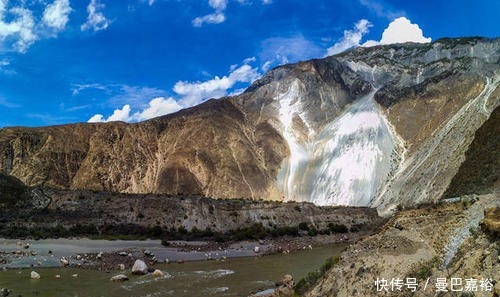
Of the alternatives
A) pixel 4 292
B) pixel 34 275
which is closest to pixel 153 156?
pixel 34 275

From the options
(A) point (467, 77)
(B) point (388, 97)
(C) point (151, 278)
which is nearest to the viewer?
(C) point (151, 278)

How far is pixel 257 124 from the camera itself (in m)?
118

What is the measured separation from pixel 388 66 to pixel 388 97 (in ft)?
92.9

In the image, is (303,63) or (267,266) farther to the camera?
(303,63)

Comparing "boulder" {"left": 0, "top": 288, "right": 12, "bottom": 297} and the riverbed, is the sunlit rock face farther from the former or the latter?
"boulder" {"left": 0, "top": 288, "right": 12, "bottom": 297}

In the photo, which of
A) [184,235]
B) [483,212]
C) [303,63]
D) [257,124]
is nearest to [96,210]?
[184,235]

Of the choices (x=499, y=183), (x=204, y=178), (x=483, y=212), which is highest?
(x=204, y=178)

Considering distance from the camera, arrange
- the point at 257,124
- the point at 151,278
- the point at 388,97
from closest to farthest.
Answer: the point at 151,278 < the point at 388,97 < the point at 257,124

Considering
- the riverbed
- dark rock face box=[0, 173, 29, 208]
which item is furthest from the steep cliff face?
the riverbed

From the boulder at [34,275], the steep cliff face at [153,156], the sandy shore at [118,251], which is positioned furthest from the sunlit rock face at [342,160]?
the boulder at [34,275]

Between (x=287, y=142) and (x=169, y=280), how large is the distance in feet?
275

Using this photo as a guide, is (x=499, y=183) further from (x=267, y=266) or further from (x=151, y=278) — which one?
(x=151, y=278)

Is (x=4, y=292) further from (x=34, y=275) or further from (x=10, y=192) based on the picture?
(x=10, y=192)

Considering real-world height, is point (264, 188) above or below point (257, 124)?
below
